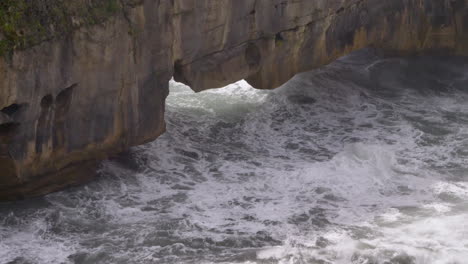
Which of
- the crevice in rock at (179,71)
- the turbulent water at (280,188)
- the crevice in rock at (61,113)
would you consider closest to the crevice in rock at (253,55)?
the turbulent water at (280,188)

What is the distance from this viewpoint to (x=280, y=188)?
14.4m

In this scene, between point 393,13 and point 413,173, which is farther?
point 393,13

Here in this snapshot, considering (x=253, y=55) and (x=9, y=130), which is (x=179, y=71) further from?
(x=9, y=130)

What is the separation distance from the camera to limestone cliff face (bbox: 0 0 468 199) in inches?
501

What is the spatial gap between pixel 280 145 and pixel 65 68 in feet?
17.8

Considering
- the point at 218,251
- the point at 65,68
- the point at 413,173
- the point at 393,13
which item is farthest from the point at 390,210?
the point at 393,13

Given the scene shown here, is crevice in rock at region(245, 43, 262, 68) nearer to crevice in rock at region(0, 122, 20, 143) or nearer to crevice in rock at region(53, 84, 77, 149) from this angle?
crevice in rock at region(53, 84, 77, 149)

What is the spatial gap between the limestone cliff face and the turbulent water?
2.26 feet

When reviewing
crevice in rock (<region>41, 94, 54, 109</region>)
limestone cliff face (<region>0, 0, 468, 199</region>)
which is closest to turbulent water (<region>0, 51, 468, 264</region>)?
limestone cliff face (<region>0, 0, 468, 199</region>)

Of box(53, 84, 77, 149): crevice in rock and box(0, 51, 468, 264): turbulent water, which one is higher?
box(53, 84, 77, 149): crevice in rock

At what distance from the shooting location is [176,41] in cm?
1518

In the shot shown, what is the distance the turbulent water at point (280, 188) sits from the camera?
471 inches

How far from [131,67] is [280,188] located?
3.59 metres

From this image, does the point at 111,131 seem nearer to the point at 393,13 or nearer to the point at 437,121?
the point at 437,121
